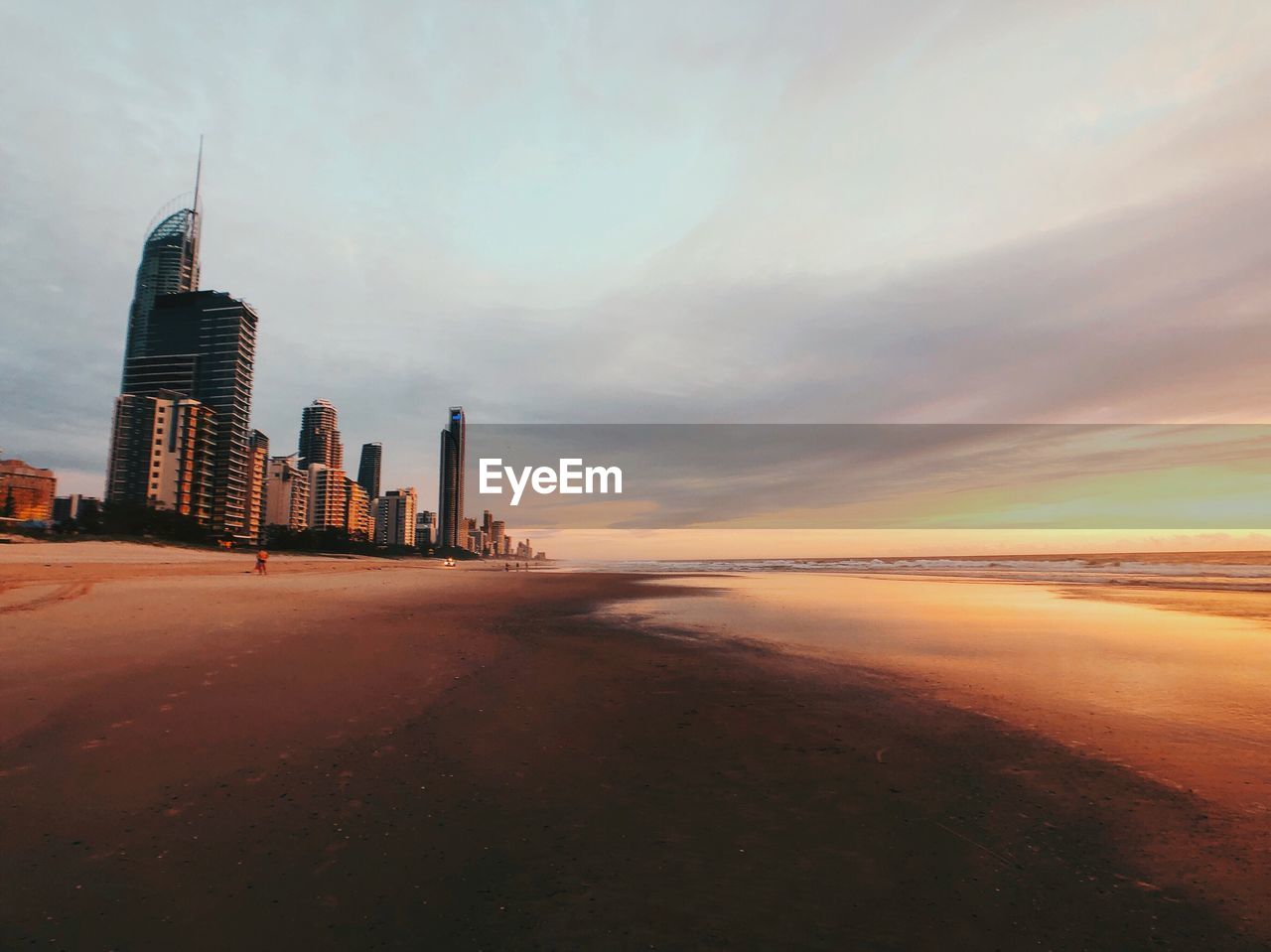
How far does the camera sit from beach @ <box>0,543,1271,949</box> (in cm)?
370

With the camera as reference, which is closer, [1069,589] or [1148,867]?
[1148,867]

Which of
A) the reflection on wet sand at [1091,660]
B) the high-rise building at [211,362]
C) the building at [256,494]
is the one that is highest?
the high-rise building at [211,362]

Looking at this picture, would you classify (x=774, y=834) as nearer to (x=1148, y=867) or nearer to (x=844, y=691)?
(x=1148, y=867)

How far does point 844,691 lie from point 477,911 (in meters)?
7.34

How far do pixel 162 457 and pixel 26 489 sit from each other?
2449 inches

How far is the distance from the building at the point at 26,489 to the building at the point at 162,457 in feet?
105

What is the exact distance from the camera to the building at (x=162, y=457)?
13512cm

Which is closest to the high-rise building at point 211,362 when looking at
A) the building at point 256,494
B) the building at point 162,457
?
the building at point 256,494

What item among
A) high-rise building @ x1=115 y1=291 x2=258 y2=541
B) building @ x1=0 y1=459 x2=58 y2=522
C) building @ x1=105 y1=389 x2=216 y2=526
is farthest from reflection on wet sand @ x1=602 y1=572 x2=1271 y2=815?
building @ x1=0 y1=459 x2=58 y2=522

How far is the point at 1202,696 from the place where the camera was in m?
9.34

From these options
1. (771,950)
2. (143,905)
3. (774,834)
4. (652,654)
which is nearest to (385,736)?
(143,905)

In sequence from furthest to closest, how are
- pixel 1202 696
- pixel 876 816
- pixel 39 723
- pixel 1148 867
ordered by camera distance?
pixel 1202 696 → pixel 39 723 → pixel 876 816 → pixel 1148 867

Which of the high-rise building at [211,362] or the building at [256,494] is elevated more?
the high-rise building at [211,362]

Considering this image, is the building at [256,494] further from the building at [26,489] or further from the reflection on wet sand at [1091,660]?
the reflection on wet sand at [1091,660]
